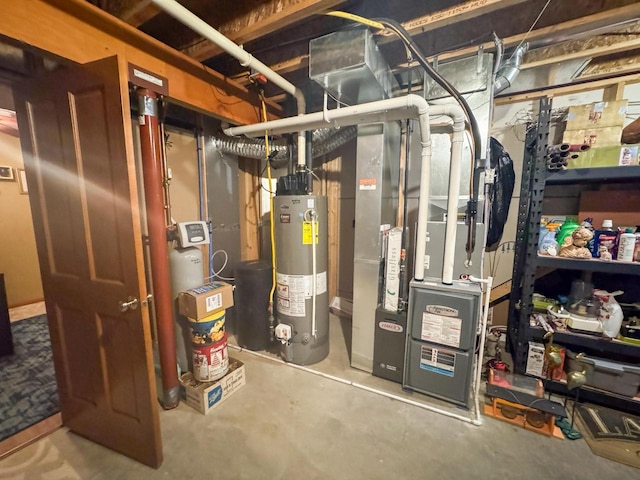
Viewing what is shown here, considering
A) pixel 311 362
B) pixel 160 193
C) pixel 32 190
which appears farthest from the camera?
pixel 311 362

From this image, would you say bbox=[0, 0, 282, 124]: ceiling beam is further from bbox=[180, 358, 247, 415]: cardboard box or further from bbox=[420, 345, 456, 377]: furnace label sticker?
bbox=[420, 345, 456, 377]: furnace label sticker

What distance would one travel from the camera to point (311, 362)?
2258mm

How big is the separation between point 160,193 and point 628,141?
10.4 feet

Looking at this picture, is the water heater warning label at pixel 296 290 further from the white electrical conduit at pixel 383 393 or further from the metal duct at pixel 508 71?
the metal duct at pixel 508 71

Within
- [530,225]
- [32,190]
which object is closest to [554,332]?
[530,225]

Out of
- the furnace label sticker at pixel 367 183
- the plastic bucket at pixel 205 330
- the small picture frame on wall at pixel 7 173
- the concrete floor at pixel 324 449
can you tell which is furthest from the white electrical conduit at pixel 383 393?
the small picture frame on wall at pixel 7 173

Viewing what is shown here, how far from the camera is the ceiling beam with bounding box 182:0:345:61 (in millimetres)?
1300

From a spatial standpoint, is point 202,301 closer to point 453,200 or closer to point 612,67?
point 453,200

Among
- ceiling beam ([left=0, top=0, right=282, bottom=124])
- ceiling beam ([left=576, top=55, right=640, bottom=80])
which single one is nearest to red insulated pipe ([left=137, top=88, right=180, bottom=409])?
ceiling beam ([left=0, top=0, right=282, bottom=124])

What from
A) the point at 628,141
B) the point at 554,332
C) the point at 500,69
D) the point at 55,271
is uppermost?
the point at 500,69

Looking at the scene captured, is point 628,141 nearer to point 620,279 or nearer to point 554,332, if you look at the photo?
point 620,279

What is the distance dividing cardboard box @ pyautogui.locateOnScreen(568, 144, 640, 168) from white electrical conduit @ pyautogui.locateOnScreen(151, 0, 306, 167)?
6.34 ft

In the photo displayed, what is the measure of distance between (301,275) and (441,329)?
110 cm

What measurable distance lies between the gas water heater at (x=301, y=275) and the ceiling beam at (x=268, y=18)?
3.42 ft
